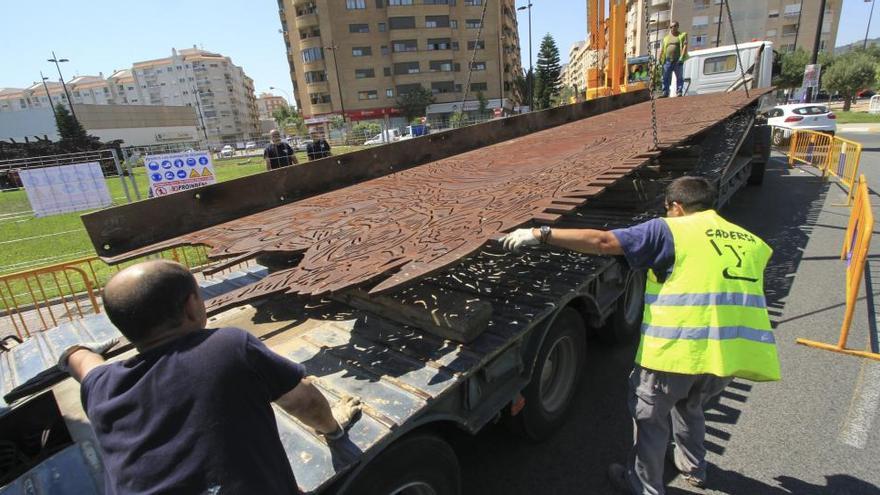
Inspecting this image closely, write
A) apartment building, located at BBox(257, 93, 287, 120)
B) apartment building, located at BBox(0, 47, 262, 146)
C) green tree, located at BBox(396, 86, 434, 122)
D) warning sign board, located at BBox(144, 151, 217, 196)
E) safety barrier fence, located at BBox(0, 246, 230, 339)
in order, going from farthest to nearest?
apartment building, located at BBox(257, 93, 287, 120) → apartment building, located at BBox(0, 47, 262, 146) → green tree, located at BBox(396, 86, 434, 122) → warning sign board, located at BBox(144, 151, 217, 196) → safety barrier fence, located at BBox(0, 246, 230, 339)

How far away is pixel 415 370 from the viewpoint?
226 cm

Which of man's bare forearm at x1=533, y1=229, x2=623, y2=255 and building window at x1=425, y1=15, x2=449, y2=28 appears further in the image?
building window at x1=425, y1=15, x2=449, y2=28

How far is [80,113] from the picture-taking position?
63.9m

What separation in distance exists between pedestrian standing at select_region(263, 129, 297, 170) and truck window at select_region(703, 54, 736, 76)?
12.1 metres

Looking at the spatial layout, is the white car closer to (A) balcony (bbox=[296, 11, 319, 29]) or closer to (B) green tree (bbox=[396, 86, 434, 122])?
(B) green tree (bbox=[396, 86, 434, 122])

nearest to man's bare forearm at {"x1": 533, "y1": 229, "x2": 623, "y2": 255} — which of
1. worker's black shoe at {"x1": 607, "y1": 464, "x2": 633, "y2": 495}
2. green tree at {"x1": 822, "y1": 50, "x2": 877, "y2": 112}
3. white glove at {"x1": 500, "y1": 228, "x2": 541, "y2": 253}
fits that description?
white glove at {"x1": 500, "y1": 228, "x2": 541, "y2": 253}

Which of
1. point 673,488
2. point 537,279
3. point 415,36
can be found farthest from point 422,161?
point 415,36

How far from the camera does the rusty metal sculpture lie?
2158 millimetres

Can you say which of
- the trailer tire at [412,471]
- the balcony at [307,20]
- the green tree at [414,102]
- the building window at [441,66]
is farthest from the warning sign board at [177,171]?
the balcony at [307,20]

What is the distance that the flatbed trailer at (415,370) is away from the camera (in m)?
1.87

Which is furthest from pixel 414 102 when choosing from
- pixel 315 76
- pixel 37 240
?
pixel 37 240

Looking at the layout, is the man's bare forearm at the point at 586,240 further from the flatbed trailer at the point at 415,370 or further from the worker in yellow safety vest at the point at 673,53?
the worker in yellow safety vest at the point at 673,53

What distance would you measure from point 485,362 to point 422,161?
4.38 metres

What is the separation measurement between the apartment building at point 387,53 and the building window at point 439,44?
0.09 metres
